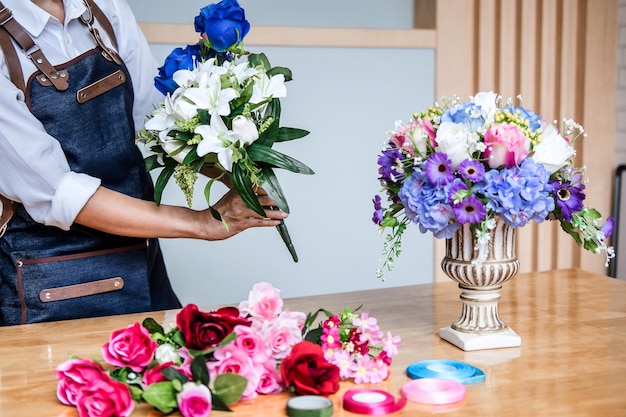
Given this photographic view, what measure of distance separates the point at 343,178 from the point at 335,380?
2.32 metres

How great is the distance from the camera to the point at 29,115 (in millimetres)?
1945

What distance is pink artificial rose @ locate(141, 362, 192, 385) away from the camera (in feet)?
4.34

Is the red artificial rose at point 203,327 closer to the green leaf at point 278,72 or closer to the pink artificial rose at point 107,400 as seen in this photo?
the pink artificial rose at point 107,400

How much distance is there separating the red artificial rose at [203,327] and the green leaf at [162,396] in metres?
0.09

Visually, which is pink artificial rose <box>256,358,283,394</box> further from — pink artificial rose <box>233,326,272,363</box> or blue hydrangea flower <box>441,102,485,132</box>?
blue hydrangea flower <box>441,102,485,132</box>

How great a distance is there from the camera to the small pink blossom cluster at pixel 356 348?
1.46m

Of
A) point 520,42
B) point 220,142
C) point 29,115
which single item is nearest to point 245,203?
point 220,142

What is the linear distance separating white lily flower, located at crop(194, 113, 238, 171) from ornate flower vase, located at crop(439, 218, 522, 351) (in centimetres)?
50

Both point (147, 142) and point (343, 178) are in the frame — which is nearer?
point (147, 142)

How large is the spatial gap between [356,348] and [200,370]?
12.5 inches

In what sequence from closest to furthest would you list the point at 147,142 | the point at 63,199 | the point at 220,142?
the point at 220,142, the point at 147,142, the point at 63,199

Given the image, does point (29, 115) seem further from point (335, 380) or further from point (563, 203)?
point (563, 203)

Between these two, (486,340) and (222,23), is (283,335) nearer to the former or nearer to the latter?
(486,340)

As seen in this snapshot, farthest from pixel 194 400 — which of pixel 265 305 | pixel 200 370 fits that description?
pixel 265 305
